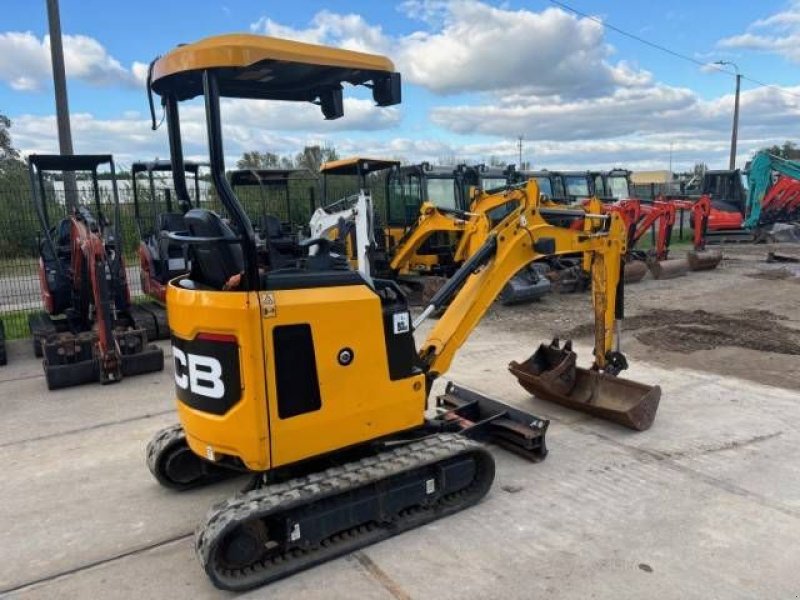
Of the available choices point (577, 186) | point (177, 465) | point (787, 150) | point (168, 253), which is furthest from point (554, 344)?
point (787, 150)

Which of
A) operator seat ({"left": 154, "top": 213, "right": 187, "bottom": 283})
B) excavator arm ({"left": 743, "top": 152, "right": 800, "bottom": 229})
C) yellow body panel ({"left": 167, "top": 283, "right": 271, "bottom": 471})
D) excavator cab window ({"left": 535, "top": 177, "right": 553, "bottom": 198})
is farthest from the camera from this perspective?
excavator arm ({"left": 743, "top": 152, "right": 800, "bottom": 229})

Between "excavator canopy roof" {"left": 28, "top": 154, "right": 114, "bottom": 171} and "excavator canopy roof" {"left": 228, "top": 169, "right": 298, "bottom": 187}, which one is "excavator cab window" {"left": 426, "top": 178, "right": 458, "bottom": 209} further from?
"excavator canopy roof" {"left": 28, "top": 154, "right": 114, "bottom": 171}

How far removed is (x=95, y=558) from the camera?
3457 mm

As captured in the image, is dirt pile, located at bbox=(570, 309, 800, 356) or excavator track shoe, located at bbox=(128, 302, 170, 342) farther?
excavator track shoe, located at bbox=(128, 302, 170, 342)

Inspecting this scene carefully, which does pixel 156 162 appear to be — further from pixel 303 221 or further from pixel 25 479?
pixel 25 479

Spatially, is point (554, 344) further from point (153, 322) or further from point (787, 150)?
point (787, 150)

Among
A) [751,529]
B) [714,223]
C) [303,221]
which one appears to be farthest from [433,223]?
[714,223]

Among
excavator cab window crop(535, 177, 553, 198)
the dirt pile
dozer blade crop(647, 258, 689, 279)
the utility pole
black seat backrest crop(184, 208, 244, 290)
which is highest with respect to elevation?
the utility pole

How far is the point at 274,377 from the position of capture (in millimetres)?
3178

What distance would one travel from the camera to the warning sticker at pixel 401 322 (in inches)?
145

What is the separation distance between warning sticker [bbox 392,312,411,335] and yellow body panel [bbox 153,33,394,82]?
136 cm

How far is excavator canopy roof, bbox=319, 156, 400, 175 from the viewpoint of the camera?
1069 centimetres

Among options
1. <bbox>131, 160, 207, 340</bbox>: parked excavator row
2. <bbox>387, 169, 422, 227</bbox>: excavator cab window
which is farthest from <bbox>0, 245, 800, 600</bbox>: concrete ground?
<bbox>387, 169, 422, 227</bbox>: excavator cab window

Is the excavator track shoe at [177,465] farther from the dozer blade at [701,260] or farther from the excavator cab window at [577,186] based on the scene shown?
the excavator cab window at [577,186]
